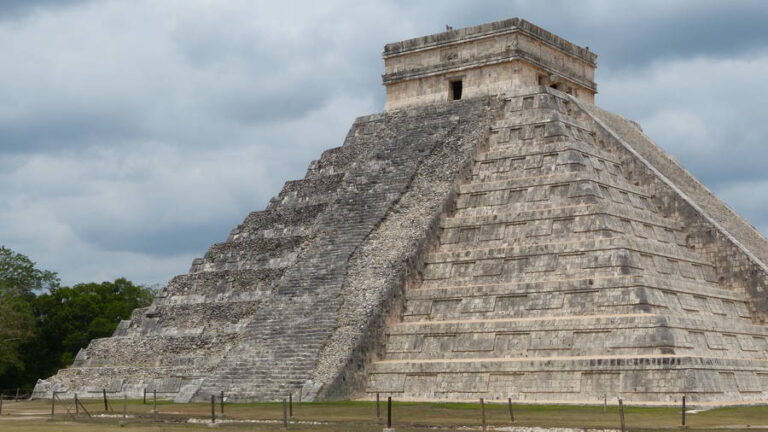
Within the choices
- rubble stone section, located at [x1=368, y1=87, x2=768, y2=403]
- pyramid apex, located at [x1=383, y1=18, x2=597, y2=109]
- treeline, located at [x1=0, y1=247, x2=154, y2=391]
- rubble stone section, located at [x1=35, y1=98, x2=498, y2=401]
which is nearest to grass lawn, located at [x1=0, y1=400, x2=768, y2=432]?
rubble stone section, located at [x1=368, y1=87, x2=768, y2=403]

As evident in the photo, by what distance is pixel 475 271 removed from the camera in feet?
89.8

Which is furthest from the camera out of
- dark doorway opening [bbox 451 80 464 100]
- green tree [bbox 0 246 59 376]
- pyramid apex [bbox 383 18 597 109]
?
green tree [bbox 0 246 59 376]

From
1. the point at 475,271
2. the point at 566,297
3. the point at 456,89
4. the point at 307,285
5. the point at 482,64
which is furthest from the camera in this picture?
the point at 456,89

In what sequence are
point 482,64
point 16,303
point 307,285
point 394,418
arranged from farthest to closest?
point 16,303 → point 482,64 → point 307,285 → point 394,418

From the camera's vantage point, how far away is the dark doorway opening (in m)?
33.2

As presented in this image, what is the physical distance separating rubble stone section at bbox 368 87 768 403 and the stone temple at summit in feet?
0.16

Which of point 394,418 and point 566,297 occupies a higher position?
point 566,297

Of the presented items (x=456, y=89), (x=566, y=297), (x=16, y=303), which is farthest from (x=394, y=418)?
(x=16, y=303)

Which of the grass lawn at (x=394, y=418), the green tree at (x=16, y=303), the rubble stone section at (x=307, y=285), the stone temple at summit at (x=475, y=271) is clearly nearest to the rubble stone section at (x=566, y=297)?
the stone temple at summit at (x=475, y=271)

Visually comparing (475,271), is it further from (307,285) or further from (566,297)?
(307,285)

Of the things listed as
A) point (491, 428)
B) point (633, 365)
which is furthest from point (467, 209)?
point (491, 428)

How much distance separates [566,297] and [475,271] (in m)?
2.68

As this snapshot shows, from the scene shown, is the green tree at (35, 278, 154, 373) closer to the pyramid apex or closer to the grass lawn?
the pyramid apex

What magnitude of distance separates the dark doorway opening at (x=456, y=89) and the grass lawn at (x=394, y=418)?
11579 millimetres
